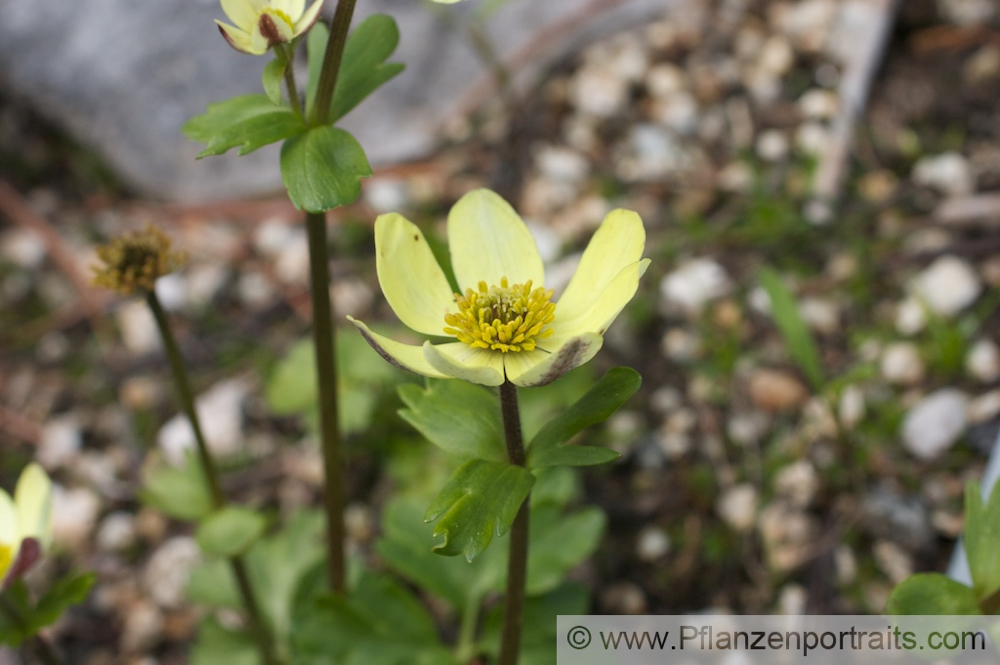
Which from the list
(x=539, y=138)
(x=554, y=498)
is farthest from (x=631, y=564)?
(x=539, y=138)

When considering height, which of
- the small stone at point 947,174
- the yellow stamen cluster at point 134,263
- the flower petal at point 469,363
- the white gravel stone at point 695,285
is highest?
the small stone at point 947,174

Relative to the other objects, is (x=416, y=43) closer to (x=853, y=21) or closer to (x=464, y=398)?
(x=853, y=21)

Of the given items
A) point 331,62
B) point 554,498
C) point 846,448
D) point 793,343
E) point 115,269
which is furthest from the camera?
point 846,448

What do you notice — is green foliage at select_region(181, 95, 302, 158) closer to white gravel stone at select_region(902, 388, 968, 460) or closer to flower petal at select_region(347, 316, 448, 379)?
flower petal at select_region(347, 316, 448, 379)

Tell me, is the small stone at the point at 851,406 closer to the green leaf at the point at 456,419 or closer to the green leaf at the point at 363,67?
the green leaf at the point at 456,419

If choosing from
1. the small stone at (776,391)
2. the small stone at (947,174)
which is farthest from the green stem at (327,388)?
the small stone at (947,174)

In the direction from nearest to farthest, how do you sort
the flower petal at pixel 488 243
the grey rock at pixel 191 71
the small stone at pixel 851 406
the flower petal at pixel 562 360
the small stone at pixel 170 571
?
the flower petal at pixel 562 360, the flower petal at pixel 488 243, the small stone at pixel 851 406, the small stone at pixel 170 571, the grey rock at pixel 191 71
